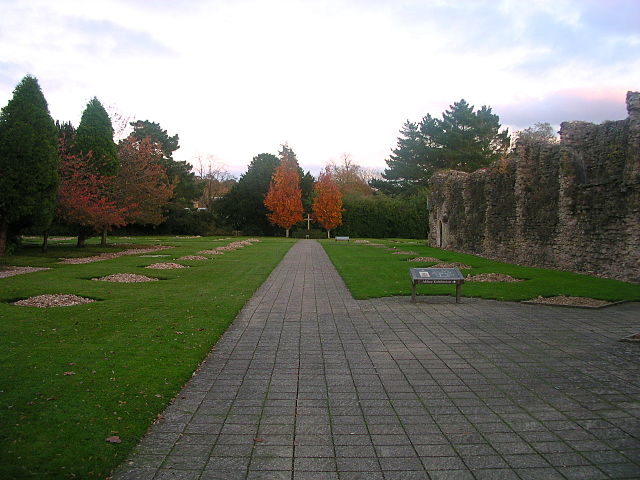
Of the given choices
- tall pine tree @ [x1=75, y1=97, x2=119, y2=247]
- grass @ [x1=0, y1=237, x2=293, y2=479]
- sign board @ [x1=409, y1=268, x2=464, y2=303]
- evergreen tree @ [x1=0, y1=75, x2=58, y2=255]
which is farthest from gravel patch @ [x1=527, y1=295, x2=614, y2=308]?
tall pine tree @ [x1=75, y1=97, x2=119, y2=247]

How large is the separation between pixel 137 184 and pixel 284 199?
27904 millimetres

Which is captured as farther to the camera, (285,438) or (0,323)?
(0,323)

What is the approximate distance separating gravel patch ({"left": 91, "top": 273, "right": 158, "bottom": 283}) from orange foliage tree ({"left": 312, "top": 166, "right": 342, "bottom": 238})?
43.8 meters

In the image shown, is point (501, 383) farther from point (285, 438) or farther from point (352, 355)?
point (285, 438)

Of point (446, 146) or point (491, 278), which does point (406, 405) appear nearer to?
point (491, 278)

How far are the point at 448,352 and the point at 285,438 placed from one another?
351 centimetres

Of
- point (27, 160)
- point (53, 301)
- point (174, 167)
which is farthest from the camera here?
point (174, 167)

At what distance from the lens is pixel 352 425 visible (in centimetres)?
450

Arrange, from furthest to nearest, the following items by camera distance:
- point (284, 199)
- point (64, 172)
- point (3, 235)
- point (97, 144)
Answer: point (284, 199), point (97, 144), point (64, 172), point (3, 235)

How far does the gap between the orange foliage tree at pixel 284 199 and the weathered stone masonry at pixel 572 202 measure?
1289 inches

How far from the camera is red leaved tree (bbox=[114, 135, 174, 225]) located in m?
31.6

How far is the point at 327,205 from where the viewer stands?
195ft

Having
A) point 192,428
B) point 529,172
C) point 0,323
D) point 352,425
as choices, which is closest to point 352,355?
point 352,425

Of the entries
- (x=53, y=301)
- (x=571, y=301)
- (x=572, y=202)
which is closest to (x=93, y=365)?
(x=53, y=301)
